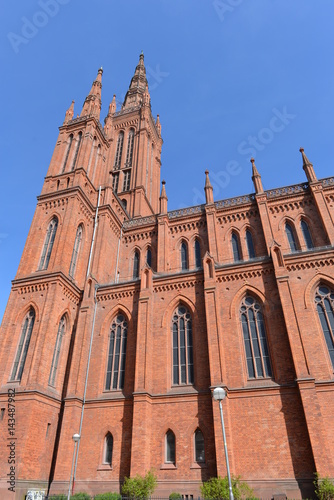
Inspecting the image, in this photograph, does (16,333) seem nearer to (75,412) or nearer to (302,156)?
(75,412)

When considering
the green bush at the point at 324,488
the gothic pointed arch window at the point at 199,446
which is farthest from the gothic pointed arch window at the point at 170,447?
the green bush at the point at 324,488

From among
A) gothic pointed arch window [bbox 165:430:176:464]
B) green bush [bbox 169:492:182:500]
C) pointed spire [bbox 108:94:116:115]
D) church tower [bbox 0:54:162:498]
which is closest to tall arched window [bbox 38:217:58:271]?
church tower [bbox 0:54:162:498]

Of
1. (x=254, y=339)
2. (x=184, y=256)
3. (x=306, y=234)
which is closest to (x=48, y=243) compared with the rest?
(x=184, y=256)

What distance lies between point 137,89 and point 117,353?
1945 inches

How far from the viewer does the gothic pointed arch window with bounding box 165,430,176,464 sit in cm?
1736

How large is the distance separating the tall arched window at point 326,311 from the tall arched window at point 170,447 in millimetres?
9319

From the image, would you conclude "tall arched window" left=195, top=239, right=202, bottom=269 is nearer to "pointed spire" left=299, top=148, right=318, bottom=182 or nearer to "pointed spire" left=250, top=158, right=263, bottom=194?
"pointed spire" left=250, top=158, right=263, bottom=194

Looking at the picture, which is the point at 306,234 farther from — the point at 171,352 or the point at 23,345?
the point at 23,345

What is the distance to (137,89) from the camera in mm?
57438

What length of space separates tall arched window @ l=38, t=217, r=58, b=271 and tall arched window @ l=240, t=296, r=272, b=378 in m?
13.9

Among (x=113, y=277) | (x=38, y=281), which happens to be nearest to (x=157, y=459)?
(x=38, y=281)

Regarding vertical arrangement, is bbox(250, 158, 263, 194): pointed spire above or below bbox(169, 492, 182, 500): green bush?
above

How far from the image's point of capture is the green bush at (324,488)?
44.2ft

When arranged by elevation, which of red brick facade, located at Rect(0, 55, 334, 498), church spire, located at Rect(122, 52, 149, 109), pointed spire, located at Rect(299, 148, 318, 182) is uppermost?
church spire, located at Rect(122, 52, 149, 109)
